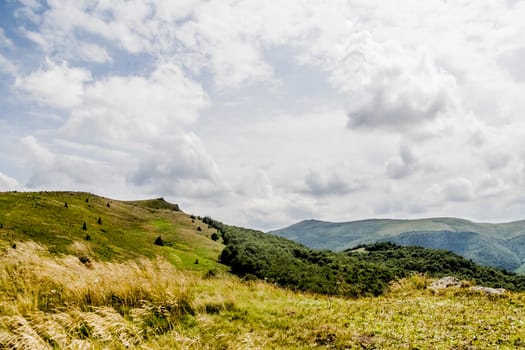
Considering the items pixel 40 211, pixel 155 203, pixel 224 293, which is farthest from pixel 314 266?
pixel 224 293

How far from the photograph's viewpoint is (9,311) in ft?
31.2

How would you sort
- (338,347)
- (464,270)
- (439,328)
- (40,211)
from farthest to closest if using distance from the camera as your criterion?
(464,270), (40,211), (439,328), (338,347)

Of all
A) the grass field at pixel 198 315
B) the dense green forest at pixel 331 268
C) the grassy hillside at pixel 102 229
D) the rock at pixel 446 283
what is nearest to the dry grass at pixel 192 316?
the grass field at pixel 198 315

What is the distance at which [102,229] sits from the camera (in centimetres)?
8325

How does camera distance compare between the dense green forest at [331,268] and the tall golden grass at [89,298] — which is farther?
the dense green forest at [331,268]

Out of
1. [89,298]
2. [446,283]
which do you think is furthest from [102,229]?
[446,283]

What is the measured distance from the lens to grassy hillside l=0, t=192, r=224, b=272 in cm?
5856

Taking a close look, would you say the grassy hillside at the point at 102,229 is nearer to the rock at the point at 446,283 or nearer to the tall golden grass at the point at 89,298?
the tall golden grass at the point at 89,298

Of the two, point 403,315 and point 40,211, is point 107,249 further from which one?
point 403,315

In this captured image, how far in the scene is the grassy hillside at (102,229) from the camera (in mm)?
58562

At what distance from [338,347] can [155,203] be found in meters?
182

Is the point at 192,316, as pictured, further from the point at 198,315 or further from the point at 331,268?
the point at 331,268

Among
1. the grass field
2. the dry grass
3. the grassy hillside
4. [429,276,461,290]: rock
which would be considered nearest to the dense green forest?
the grassy hillside

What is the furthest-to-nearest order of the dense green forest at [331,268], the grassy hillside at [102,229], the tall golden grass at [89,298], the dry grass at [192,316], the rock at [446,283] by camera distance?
1. the dense green forest at [331,268]
2. the grassy hillside at [102,229]
3. the rock at [446,283]
4. the tall golden grass at [89,298]
5. the dry grass at [192,316]
